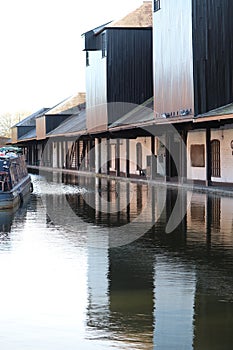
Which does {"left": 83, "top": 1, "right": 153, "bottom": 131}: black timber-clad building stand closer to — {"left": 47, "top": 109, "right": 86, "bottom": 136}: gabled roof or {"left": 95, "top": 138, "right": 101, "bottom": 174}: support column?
{"left": 95, "top": 138, "right": 101, "bottom": 174}: support column

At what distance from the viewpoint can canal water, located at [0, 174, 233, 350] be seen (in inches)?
332

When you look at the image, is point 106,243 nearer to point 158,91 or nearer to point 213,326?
point 213,326

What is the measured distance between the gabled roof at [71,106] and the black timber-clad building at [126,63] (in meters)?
27.2

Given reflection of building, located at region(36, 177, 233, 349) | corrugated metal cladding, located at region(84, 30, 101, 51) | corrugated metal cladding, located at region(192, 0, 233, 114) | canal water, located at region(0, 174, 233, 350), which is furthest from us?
corrugated metal cladding, located at region(84, 30, 101, 51)

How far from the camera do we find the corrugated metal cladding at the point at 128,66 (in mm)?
46000

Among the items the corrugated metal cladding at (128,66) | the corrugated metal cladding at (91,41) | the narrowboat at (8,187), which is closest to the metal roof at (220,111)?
the narrowboat at (8,187)

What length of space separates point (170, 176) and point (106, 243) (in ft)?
74.5

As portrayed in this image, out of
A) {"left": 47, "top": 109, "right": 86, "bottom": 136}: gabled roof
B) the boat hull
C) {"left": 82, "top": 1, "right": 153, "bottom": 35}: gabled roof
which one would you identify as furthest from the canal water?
{"left": 47, "top": 109, "right": 86, "bottom": 136}: gabled roof

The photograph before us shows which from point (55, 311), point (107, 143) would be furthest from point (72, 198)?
point (107, 143)

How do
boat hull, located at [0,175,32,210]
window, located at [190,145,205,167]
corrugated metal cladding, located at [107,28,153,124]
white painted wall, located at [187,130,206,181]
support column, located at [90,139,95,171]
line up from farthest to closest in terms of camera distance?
support column, located at [90,139,95,171] → corrugated metal cladding, located at [107,28,153,124] → window, located at [190,145,205,167] → white painted wall, located at [187,130,206,181] → boat hull, located at [0,175,32,210]

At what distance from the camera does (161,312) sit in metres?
9.40

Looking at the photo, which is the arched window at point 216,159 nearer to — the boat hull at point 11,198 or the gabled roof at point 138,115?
the gabled roof at point 138,115

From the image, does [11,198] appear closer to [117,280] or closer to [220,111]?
[220,111]

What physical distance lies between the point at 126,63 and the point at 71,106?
29330mm
